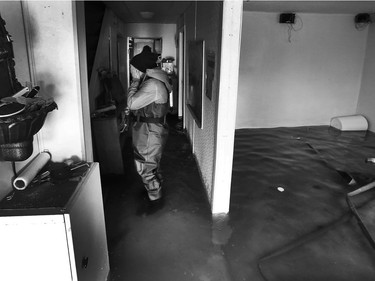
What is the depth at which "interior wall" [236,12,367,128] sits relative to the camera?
576 centimetres

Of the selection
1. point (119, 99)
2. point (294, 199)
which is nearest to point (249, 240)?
point (294, 199)

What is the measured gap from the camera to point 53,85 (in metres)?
1.73

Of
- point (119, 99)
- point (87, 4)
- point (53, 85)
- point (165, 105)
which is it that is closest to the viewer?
point (53, 85)

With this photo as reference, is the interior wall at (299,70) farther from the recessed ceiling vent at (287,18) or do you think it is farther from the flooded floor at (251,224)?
the flooded floor at (251,224)

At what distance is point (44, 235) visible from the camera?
1.27 meters

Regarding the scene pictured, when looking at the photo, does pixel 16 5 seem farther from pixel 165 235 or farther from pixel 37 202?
pixel 165 235

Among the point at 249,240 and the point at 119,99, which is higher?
the point at 119,99

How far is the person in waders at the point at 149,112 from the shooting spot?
2799mm

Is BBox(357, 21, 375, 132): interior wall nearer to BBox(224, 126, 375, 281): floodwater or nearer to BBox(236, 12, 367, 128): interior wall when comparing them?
BBox(236, 12, 367, 128): interior wall

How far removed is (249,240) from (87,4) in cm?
329

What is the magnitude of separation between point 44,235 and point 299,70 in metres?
5.83

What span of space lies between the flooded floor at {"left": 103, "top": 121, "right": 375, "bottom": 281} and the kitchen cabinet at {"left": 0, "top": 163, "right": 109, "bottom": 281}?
800 millimetres

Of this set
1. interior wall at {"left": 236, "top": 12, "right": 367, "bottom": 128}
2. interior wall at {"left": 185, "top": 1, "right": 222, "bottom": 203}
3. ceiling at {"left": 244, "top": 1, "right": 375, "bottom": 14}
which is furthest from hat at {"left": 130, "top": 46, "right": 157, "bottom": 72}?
interior wall at {"left": 236, "top": 12, "right": 367, "bottom": 128}

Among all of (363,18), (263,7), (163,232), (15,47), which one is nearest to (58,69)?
(15,47)
